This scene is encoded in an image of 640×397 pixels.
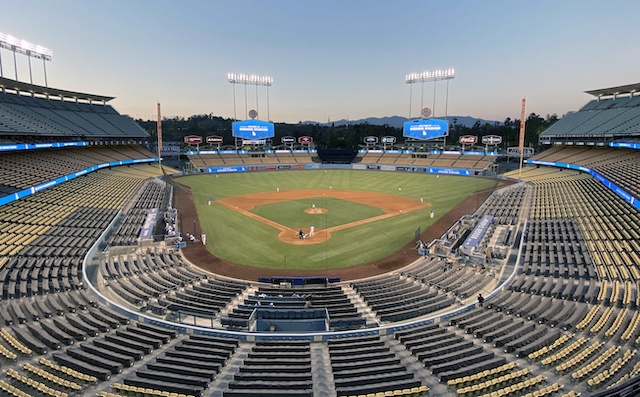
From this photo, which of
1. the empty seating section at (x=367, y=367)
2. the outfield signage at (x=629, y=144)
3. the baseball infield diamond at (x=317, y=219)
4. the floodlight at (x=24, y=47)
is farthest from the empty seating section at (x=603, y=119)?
A: the floodlight at (x=24, y=47)

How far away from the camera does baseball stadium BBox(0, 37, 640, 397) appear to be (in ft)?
39.8

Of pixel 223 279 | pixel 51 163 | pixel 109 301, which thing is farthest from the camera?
pixel 51 163

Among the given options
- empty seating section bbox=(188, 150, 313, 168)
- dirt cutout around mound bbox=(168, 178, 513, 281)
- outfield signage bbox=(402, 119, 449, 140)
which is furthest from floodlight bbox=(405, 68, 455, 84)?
dirt cutout around mound bbox=(168, 178, 513, 281)

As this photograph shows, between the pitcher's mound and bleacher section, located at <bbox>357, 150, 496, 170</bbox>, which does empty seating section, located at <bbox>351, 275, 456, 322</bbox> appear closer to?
the pitcher's mound

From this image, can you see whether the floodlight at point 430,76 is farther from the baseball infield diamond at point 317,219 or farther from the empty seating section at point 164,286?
the empty seating section at point 164,286

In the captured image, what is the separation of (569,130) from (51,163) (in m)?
80.9

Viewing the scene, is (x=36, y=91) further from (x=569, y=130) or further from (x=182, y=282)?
(x=569, y=130)

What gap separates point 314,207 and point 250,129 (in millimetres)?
47594

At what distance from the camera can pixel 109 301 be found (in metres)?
17.8

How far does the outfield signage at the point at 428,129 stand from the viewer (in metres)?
81.1

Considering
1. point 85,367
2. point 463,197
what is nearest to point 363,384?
point 85,367

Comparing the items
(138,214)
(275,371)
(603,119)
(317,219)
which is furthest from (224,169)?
(275,371)

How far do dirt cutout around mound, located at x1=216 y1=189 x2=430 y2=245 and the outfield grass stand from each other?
1.09 metres

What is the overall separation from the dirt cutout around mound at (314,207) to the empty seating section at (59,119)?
2435 centimetres
